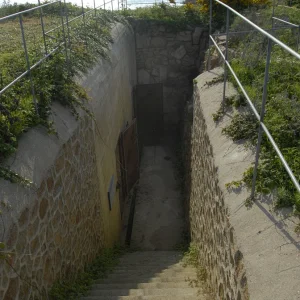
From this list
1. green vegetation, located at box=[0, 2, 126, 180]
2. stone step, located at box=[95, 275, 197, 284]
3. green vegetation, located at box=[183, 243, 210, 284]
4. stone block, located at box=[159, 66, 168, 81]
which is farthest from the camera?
stone block, located at box=[159, 66, 168, 81]

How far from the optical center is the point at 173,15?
1087 cm

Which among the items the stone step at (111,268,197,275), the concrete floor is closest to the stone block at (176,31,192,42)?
the concrete floor

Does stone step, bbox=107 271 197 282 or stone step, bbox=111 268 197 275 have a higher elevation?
stone step, bbox=107 271 197 282

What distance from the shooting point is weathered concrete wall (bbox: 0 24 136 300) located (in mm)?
2631

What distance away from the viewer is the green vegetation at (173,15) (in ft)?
34.7

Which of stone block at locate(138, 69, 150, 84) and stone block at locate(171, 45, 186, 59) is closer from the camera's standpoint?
stone block at locate(171, 45, 186, 59)

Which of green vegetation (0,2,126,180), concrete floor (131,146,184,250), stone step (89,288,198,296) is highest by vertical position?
green vegetation (0,2,126,180)

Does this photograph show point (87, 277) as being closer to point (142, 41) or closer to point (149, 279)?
point (149, 279)

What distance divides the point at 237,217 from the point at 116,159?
15.3 feet

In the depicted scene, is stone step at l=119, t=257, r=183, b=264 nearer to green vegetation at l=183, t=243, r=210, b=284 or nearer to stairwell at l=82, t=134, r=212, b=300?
stairwell at l=82, t=134, r=212, b=300

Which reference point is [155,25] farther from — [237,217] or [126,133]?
[237,217]

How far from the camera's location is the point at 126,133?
800cm

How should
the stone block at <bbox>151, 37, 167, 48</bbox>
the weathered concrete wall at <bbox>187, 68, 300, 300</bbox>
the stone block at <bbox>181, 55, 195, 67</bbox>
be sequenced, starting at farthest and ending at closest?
the stone block at <bbox>181, 55, 195, 67</bbox> → the stone block at <bbox>151, 37, 167, 48</bbox> → the weathered concrete wall at <bbox>187, 68, 300, 300</bbox>

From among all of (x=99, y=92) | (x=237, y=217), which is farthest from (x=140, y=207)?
(x=237, y=217)
